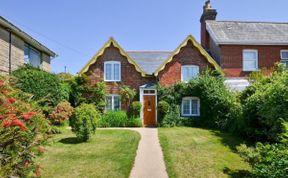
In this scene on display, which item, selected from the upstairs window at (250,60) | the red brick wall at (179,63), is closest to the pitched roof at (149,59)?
the red brick wall at (179,63)

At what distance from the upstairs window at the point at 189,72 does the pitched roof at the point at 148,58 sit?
1262mm

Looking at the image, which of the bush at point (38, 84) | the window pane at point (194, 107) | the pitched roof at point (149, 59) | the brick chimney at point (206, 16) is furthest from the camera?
the brick chimney at point (206, 16)

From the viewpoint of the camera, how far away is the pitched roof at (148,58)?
83.1 feet

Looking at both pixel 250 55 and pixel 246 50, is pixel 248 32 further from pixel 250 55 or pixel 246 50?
pixel 250 55

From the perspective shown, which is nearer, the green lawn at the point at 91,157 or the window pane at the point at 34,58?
the green lawn at the point at 91,157

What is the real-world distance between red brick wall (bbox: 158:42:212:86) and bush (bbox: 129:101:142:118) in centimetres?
253

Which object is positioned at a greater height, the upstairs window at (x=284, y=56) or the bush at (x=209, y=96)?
the upstairs window at (x=284, y=56)

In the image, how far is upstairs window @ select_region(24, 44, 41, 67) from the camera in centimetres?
2309

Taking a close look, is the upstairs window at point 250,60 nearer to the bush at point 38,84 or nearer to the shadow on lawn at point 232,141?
the shadow on lawn at point 232,141

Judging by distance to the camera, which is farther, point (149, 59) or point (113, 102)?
point (149, 59)

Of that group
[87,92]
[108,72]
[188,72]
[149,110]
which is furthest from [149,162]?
[108,72]

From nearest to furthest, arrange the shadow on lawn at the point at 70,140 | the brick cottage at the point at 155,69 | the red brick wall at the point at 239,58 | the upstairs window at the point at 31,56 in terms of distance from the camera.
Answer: the shadow on lawn at the point at 70,140 < the upstairs window at the point at 31,56 < the brick cottage at the point at 155,69 < the red brick wall at the point at 239,58

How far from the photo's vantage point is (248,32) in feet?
97.2

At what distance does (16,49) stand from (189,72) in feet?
42.0
